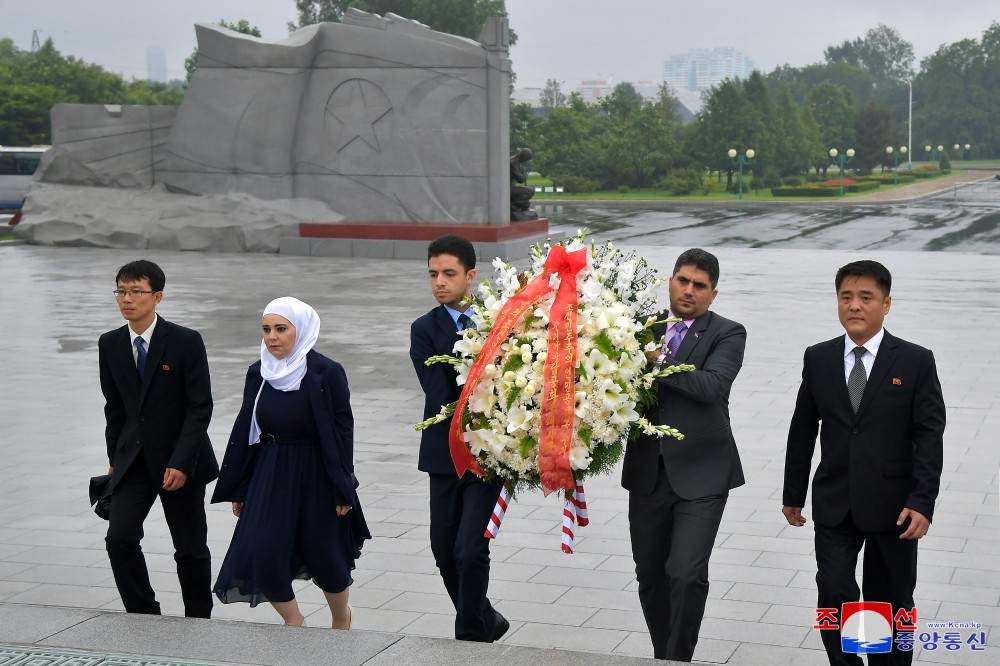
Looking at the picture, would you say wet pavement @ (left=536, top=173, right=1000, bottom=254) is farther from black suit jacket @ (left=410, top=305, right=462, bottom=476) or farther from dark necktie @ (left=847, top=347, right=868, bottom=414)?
black suit jacket @ (left=410, top=305, right=462, bottom=476)

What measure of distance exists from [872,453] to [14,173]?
38090 millimetres

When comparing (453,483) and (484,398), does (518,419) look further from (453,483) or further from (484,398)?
(453,483)

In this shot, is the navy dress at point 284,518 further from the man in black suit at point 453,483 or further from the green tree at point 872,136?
the green tree at point 872,136

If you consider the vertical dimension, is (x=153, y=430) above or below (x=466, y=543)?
above

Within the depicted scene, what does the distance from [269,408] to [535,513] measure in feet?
8.11

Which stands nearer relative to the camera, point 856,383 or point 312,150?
point 856,383

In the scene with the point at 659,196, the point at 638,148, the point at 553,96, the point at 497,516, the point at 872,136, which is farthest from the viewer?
the point at 553,96

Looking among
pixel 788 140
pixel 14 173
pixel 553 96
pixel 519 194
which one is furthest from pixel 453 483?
Answer: pixel 553 96

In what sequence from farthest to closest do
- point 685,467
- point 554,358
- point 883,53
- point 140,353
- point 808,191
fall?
point 883,53 < point 808,191 < point 140,353 < point 685,467 < point 554,358

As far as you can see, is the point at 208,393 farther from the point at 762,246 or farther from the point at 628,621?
the point at 762,246

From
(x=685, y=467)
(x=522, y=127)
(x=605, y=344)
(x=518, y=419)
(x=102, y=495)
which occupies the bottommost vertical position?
(x=102, y=495)

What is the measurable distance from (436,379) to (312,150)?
18.4m

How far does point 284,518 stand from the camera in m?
4.39

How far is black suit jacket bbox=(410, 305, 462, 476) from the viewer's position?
14.4ft
